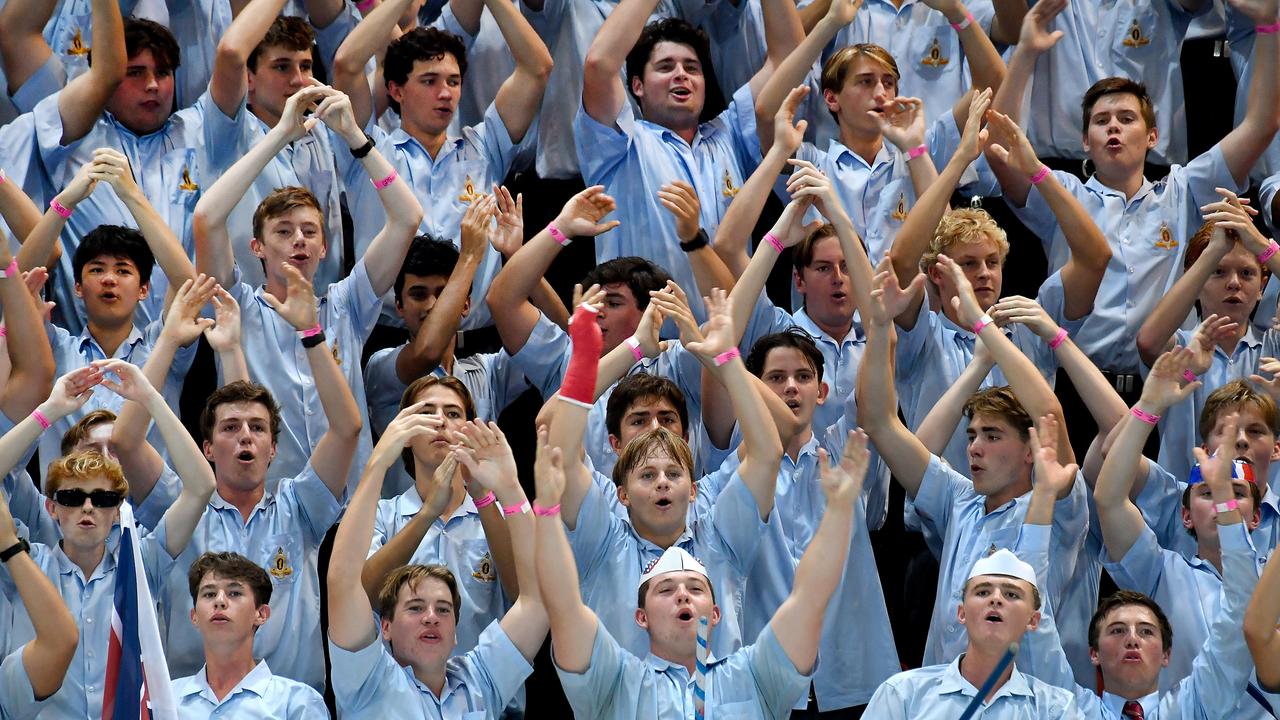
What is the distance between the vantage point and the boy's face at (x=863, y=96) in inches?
324

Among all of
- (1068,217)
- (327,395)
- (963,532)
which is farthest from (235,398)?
(1068,217)

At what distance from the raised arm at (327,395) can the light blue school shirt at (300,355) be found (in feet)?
1.56

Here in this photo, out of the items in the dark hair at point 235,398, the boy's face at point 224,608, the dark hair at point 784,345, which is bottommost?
the boy's face at point 224,608

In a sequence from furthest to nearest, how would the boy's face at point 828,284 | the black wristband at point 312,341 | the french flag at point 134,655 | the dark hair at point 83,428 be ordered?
the boy's face at point 828,284 < the black wristband at point 312,341 < the dark hair at point 83,428 < the french flag at point 134,655

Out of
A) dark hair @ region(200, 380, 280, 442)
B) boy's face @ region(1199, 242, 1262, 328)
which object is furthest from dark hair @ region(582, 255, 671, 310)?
boy's face @ region(1199, 242, 1262, 328)

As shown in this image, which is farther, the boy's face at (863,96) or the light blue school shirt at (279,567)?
the boy's face at (863,96)

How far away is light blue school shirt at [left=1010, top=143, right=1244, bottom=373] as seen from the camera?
8.15 meters

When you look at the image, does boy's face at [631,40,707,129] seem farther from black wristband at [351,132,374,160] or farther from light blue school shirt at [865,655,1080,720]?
light blue school shirt at [865,655,1080,720]

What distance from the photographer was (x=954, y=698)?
636 centimetres

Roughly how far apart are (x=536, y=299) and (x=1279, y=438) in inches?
118

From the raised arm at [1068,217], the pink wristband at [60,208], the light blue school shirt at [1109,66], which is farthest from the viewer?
the light blue school shirt at [1109,66]

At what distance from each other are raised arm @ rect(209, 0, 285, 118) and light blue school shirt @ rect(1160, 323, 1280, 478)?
3957 millimetres

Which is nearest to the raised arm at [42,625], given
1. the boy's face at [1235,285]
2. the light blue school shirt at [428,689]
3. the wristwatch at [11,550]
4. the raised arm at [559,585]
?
the wristwatch at [11,550]

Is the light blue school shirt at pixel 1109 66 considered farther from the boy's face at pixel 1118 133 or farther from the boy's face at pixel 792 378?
the boy's face at pixel 792 378
